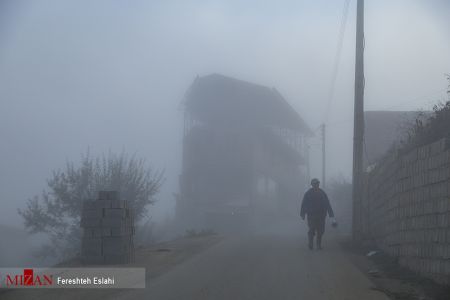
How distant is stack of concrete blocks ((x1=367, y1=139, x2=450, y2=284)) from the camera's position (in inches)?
358

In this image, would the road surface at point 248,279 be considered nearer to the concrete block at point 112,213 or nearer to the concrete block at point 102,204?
the concrete block at point 112,213

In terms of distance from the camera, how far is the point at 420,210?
1045 centimetres

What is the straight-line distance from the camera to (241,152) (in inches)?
1948

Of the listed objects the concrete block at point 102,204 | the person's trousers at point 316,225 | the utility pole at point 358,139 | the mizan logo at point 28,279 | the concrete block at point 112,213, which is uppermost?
the utility pole at point 358,139

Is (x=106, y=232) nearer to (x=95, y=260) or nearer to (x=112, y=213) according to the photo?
(x=112, y=213)

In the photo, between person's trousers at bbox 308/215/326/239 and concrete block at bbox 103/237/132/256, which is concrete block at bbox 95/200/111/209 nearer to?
concrete block at bbox 103/237/132/256

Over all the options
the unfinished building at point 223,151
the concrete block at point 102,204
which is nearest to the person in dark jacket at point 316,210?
the concrete block at point 102,204

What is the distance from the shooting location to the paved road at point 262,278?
888 centimetres

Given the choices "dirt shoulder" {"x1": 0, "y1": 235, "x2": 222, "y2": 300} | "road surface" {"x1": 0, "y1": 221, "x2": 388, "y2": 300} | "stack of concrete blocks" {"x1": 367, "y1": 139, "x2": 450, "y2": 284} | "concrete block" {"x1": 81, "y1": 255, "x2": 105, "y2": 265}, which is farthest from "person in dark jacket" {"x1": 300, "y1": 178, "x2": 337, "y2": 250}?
"concrete block" {"x1": 81, "y1": 255, "x2": 105, "y2": 265}

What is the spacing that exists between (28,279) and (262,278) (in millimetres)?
3684

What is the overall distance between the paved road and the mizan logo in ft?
5.57

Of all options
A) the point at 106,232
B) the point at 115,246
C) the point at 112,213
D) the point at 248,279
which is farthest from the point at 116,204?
the point at 248,279

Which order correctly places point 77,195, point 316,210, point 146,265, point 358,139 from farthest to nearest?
point 77,195
point 358,139
point 316,210
point 146,265

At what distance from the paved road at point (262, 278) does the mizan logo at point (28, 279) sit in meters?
1.70
